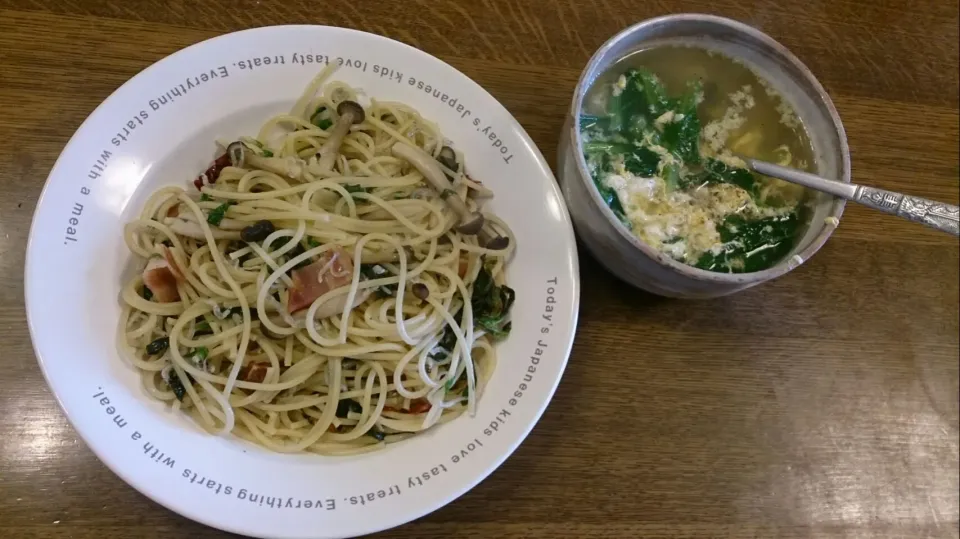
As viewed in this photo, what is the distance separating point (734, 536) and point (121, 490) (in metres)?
1.68

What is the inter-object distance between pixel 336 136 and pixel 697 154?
0.98 meters

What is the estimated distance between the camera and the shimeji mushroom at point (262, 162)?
180 centimetres

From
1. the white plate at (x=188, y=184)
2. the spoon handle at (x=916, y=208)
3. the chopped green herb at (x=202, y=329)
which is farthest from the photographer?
the chopped green herb at (x=202, y=329)

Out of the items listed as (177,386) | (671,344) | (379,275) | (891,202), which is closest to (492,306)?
(379,275)

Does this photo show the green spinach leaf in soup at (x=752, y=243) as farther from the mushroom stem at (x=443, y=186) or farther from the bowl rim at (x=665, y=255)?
the mushroom stem at (x=443, y=186)

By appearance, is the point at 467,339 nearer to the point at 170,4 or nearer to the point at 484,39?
the point at 484,39

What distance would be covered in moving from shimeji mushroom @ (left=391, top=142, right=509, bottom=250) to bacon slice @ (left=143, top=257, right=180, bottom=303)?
67 centimetres

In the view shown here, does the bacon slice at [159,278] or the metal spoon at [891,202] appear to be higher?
the metal spoon at [891,202]

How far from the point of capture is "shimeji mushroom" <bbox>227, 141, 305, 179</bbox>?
180 centimetres

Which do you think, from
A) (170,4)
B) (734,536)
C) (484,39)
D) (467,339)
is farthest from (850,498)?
(170,4)

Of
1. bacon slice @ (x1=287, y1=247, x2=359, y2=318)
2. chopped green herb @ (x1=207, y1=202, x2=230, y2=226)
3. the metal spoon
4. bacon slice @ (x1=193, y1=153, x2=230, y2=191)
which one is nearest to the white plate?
bacon slice @ (x1=193, y1=153, x2=230, y2=191)

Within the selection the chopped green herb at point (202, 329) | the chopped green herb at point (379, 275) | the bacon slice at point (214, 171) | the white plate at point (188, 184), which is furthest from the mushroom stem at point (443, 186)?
the chopped green herb at point (202, 329)

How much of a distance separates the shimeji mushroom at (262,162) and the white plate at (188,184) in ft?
0.23

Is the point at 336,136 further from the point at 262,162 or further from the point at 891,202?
the point at 891,202
